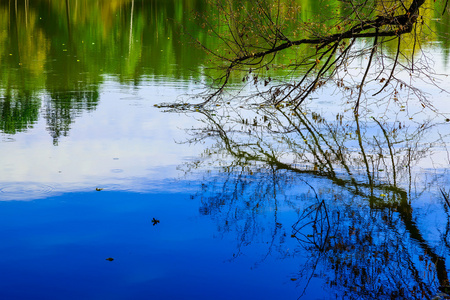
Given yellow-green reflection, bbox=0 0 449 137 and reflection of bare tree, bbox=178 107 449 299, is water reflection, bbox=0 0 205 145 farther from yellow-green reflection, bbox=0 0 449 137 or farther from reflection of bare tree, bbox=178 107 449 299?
reflection of bare tree, bbox=178 107 449 299

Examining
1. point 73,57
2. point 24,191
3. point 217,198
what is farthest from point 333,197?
point 73,57

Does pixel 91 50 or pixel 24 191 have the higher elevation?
pixel 91 50

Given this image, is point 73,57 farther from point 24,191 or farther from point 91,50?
point 24,191

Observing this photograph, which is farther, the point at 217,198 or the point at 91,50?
the point at 91,50

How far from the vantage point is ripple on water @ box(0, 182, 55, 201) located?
680cm

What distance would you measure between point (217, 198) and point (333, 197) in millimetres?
1331

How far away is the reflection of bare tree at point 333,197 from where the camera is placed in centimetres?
512

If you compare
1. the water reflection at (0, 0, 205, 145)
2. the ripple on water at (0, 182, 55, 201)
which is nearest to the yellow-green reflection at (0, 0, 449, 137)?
the water reflection at (0, 0, 205, 145)

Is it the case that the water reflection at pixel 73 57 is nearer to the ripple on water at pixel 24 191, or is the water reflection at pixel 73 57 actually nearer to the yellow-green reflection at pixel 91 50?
the yellow-green reflection at pixel 91 50

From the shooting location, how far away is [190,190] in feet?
23.8

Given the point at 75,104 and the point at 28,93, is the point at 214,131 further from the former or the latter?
the point at 28,93

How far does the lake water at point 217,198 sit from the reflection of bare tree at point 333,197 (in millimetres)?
21

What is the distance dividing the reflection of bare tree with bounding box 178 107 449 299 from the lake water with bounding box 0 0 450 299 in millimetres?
21

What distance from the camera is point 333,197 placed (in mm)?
7074
